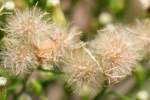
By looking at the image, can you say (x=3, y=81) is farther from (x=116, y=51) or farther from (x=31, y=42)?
(x=116, y=51)

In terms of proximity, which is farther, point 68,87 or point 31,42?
point 68,87

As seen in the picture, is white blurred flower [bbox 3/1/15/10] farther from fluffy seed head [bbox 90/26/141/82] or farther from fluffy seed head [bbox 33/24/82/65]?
fluffy seed head [bbox 90/26/141/82]

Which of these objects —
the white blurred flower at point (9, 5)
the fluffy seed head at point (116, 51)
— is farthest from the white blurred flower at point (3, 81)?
the fluffy seed head at point (116, 51)

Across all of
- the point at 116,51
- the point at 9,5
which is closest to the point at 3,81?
the point at 9,5

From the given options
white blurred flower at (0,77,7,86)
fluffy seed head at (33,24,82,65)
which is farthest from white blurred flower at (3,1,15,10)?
white blurred flower at (0,77,7,86)

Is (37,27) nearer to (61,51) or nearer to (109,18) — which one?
(61,51)

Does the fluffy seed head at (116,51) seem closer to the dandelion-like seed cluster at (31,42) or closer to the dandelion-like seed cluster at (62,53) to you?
the dandelion-like seed cluster at (62,53)
